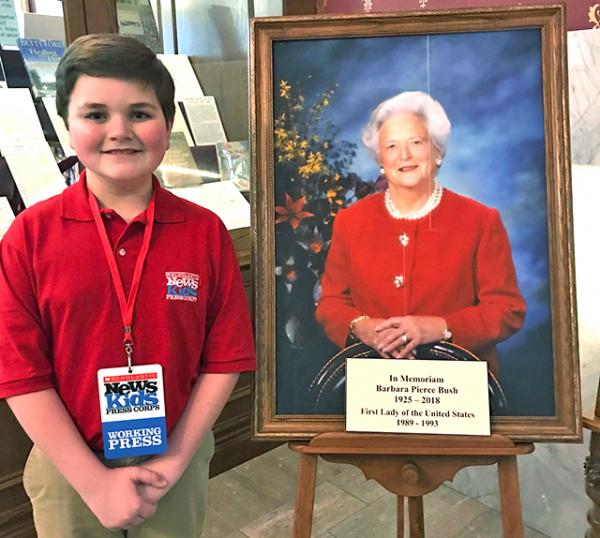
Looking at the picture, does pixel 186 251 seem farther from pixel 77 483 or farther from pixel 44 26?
pixel 44 26

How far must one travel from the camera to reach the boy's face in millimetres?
938

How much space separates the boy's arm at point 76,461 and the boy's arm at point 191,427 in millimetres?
40

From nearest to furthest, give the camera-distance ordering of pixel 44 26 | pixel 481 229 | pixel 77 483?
pixel 77 483
pixel 481 229
pixel 44 26

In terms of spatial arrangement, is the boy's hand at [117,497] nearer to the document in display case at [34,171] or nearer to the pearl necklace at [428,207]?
the pearl necklace at [428,207]

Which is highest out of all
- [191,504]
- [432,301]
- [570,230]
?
[570,230]

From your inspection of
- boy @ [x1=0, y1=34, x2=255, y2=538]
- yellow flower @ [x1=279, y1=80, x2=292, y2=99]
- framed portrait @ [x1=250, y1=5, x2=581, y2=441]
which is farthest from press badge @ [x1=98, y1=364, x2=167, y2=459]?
yellow flower @ [x1=279, y1=80, x2=292, y2=99]

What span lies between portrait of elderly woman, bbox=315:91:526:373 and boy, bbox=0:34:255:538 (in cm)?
26

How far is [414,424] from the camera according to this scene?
3.57 ft

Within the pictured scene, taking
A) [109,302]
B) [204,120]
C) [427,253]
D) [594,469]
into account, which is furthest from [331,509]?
[204,120]

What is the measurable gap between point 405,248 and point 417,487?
42cm

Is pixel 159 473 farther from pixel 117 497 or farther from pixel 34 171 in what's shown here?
pixel 34 171

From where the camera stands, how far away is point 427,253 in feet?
3.57

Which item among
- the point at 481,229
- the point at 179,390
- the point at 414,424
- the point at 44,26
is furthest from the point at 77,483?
the point at 44,26

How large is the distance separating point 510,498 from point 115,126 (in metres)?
0.88
